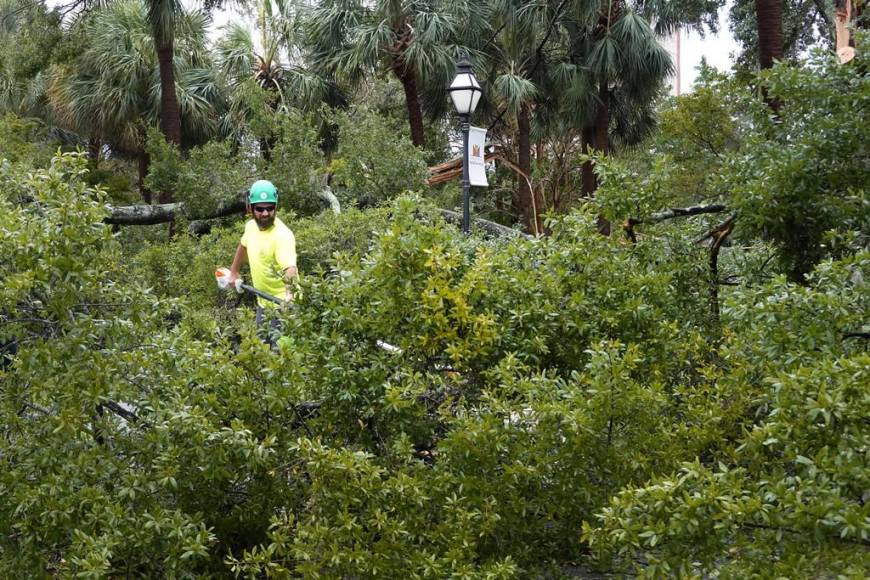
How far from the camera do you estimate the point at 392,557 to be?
363 cm

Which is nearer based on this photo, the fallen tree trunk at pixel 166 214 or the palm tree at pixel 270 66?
the fallen tree trunk at pixel 166 214

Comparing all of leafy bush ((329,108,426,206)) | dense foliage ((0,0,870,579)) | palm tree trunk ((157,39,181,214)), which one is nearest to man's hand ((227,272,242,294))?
dense foliage ((0,0,870,579))

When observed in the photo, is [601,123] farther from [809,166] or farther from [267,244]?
[809,166]

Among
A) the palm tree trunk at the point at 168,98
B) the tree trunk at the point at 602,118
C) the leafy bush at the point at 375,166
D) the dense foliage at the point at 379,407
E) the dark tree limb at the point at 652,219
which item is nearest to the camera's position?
the dense foliage at the point at 379,407

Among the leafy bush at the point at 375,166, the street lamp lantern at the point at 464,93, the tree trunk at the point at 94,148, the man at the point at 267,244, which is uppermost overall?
the tree trunk at the point at 94,148

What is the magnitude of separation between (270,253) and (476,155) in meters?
5.73

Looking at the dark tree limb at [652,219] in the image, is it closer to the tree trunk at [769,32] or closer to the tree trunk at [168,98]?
the tree trunk at [769,32]

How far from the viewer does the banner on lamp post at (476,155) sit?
1154 centimetres

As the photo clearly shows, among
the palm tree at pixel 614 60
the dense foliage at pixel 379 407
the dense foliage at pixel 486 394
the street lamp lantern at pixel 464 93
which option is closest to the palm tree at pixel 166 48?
the street lamp lantern at pixel 464 93

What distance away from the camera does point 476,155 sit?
1187cm

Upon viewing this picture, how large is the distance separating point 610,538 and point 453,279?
1410 millimetres

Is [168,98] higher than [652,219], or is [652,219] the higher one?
[168,98]

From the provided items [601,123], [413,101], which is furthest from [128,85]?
[601,123]

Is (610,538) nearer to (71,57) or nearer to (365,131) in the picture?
(365,131)
